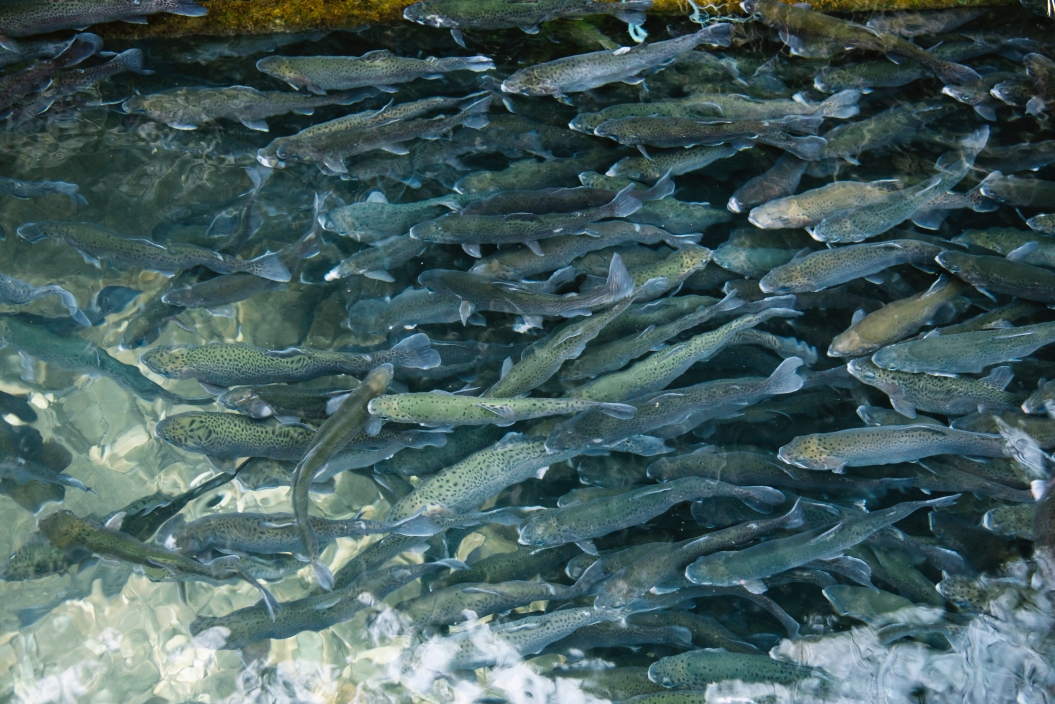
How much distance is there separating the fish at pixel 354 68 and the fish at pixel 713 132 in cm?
103

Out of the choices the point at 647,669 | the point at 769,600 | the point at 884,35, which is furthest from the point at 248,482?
the point at 884,35

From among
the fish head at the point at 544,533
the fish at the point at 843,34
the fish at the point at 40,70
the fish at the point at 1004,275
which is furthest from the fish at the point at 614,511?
the fish at the point at 40,70

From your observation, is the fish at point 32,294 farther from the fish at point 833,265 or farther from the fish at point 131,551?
the fish at point 833,265

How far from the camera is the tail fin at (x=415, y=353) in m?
3.95

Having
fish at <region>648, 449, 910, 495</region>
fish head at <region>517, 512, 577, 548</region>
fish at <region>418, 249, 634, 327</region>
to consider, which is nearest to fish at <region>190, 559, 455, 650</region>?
fish head at <region>517, 512, 577, 548</region>

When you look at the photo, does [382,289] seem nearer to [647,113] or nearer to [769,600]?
[647,113]

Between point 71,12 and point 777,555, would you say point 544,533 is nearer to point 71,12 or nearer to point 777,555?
point 777,555

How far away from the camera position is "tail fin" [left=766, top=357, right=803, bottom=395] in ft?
12.9

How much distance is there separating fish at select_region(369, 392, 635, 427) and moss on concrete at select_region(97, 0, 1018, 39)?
9.76 ft

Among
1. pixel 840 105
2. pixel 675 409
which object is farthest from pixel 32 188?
pixel 840 105

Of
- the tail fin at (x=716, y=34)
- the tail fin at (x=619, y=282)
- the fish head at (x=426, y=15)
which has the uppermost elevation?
the fish head at (x=426, y=15)

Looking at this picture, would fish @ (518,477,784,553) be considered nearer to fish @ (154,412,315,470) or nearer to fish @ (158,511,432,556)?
fish @ (158,511,432,556)

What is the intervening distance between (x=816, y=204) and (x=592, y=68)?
165cm

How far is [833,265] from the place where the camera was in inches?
167
